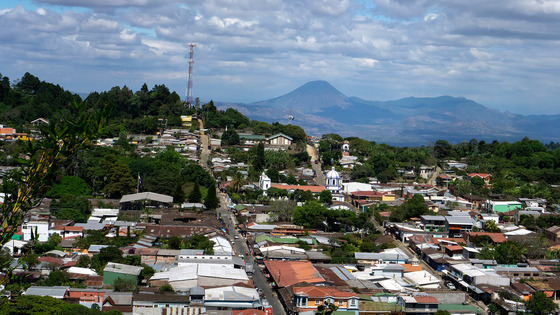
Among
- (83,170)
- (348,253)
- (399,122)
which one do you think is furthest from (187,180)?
(399,122)

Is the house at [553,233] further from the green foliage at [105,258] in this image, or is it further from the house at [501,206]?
the green foliage at [105,258]

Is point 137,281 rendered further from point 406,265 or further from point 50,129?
point 50,129

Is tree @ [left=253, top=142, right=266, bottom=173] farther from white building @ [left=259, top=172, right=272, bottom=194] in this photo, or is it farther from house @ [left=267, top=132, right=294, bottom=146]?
house @ [left=267, top=132, right=294, bottom=146]

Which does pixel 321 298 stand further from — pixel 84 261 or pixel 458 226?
pixel 458 226

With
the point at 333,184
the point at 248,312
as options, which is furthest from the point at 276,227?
the point at 248,312

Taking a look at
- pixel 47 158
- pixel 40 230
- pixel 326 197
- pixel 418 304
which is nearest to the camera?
pixel 47 158
